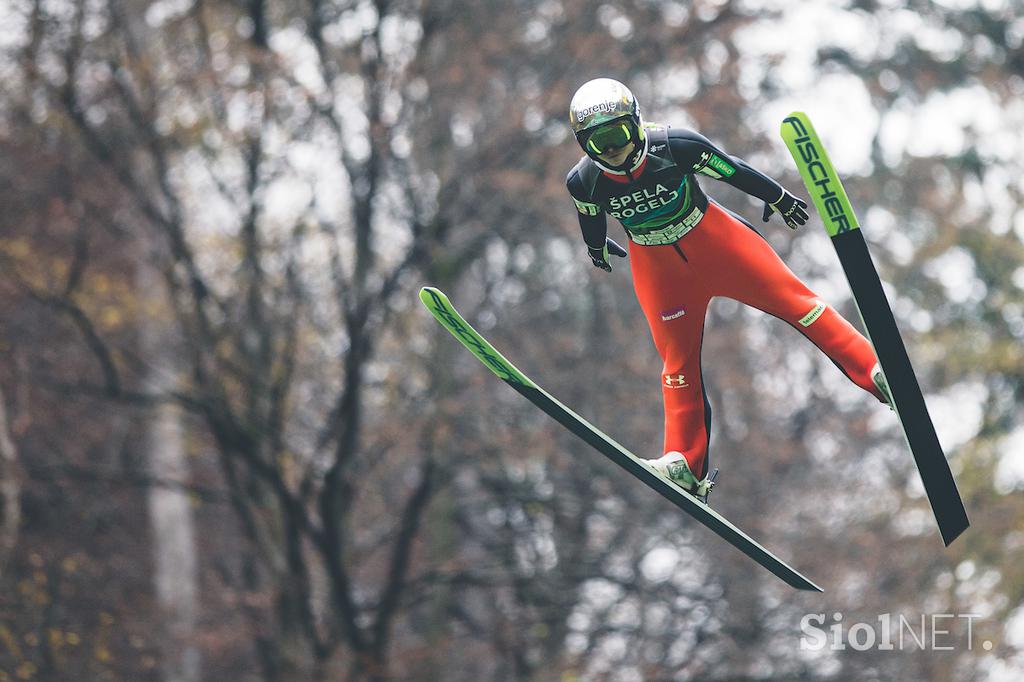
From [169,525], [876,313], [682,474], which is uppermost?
[169,525]

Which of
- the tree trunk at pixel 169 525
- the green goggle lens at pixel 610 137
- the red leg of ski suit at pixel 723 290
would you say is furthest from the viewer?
the tree trunk at pixel 169 525

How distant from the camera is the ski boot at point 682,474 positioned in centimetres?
525

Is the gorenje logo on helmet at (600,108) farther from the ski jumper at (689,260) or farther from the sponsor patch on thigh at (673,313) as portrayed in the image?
the sponsor patch on thigh at (673,313)

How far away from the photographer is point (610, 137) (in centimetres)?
451

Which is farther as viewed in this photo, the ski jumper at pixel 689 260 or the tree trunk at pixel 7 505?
the tree trunk at pixel 7 505

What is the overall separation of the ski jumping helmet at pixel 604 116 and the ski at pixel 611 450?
1073 millimetres

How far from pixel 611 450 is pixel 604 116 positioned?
148cm

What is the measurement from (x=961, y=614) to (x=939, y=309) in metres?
4.32

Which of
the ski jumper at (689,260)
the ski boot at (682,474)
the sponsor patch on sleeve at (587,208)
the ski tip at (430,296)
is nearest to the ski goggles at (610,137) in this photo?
the ski jumper at (689,260)

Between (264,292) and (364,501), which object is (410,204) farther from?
(364,501)

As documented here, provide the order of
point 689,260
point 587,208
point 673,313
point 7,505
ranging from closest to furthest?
point 587,208, point 689,260, point 673,313, point 7,505

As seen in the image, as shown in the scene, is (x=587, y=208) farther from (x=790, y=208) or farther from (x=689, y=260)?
(x=790, y=208)

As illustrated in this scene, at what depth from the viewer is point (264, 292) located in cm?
1273

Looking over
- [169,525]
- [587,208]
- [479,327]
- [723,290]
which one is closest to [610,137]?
[587,208]
